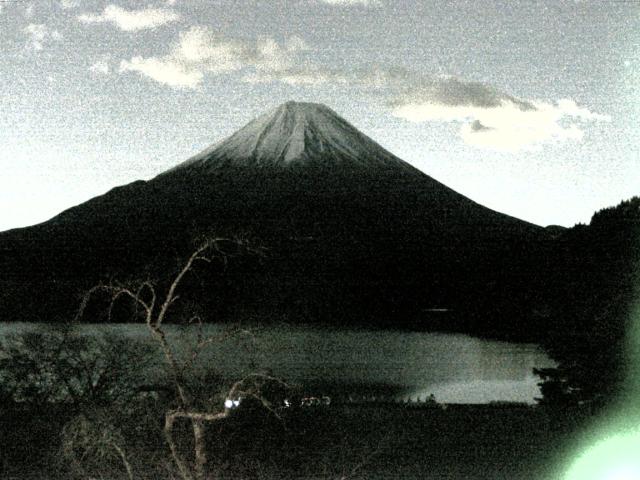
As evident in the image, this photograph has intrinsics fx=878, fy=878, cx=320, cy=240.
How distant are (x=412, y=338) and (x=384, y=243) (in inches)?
2303

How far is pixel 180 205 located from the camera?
412 ft

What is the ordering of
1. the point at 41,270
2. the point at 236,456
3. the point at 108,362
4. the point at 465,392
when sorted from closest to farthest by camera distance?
the point at 236,456 < the point at 108,362 < the point at 465,392 < the point at 41,270

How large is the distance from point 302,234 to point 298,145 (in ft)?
83.8

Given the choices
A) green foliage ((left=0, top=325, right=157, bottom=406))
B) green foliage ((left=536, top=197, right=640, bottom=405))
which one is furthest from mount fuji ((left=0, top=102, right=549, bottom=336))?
green foliage ((left=0, top=325, right=157, bottom=406))

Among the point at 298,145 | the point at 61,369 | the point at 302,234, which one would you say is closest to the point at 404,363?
the point at 61,369

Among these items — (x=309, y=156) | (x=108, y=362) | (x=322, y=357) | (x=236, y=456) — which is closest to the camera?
(x=236, y=456)

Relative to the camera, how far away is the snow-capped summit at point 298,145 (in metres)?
140

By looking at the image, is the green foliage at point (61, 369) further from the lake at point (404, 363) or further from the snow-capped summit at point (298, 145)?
the snow-capped summit at point (298, 145)

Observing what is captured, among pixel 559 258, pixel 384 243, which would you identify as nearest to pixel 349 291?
pixel 384 243

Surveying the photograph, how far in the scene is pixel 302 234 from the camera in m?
124

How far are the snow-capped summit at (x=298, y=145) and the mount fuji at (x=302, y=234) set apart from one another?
0.33 m

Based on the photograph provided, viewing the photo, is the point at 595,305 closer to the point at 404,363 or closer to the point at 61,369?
the point at 61,369

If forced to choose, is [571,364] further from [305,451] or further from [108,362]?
[108,362]

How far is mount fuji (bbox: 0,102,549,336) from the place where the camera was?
103562mm
